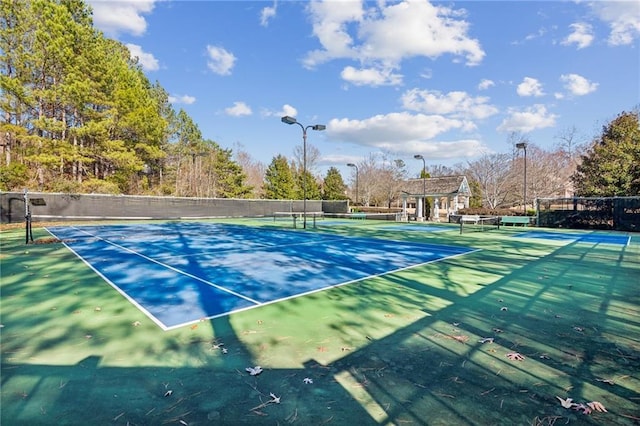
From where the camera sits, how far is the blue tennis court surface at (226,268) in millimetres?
4641

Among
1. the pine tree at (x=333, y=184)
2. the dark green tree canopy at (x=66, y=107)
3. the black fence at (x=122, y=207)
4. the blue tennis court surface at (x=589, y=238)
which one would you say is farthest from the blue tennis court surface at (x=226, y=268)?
the pine tree at (x=333, y=184)

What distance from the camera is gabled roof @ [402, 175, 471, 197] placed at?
3366cm

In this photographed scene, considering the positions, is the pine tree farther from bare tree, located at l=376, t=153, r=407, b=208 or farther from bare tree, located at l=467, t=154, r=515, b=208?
bare tree, located at l=467, t=154, r=515, b=208

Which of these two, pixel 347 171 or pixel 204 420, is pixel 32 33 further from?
pixel 347 171

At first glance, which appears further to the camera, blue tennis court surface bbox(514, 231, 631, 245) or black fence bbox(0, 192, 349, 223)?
black fence bbox(0, 192, 349, 223)

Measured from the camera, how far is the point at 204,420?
2.09m

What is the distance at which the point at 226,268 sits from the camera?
22.7 ft

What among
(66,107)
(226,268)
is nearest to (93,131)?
(66,107)

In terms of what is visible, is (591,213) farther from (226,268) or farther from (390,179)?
(390,179)

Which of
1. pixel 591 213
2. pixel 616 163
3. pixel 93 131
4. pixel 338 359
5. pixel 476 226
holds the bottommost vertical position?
pixel 338 359

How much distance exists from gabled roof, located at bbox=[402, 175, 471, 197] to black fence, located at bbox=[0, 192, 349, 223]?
9154mm

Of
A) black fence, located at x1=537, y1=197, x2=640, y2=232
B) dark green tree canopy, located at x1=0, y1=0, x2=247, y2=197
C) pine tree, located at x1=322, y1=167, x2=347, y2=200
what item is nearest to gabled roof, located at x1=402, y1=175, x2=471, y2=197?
pine tree, located at x1=322, y1=167, x2=347, y2=200

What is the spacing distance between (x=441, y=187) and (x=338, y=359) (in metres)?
34.7

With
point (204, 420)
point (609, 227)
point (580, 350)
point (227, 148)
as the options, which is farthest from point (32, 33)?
point (609, 227)
